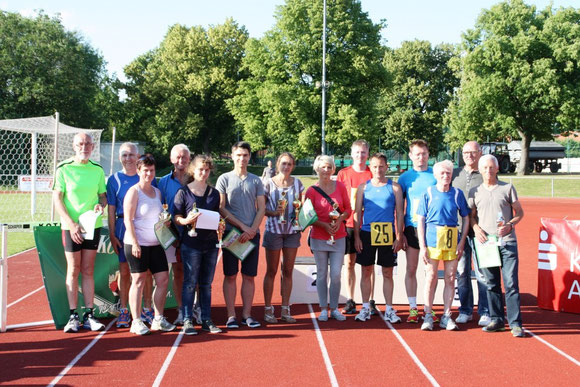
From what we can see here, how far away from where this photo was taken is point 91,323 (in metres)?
5.86

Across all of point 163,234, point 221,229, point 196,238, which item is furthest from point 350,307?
point 163,234

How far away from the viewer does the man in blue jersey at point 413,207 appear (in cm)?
623

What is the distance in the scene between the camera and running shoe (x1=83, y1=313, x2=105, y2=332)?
582 cm

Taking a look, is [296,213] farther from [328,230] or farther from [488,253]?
[488,253]

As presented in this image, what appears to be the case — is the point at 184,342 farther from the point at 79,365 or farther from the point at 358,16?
the point at 358,16

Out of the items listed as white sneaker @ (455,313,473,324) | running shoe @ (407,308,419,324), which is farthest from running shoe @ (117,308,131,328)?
white sneaker @ (455,313,473,324)

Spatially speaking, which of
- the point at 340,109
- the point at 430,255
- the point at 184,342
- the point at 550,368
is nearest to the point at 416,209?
the point at 430,255

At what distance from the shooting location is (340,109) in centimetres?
3412

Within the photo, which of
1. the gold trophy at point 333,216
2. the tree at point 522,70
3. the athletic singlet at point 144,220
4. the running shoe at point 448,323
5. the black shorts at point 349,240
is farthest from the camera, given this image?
the tree at point 522,70

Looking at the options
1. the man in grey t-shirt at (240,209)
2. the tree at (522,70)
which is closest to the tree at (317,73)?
the tree at (522,70)

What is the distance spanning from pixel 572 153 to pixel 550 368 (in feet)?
206

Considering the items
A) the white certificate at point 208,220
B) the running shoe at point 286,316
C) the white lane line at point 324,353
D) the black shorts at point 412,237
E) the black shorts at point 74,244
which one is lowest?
the white lane line at point 324,353

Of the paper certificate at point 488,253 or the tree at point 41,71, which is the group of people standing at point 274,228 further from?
the tree at point 41,71

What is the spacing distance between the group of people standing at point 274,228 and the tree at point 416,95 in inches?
1876
